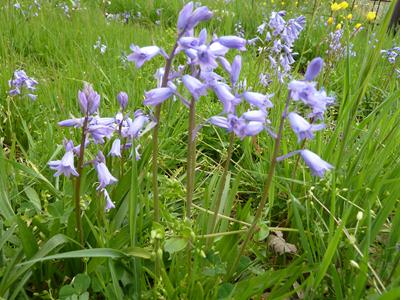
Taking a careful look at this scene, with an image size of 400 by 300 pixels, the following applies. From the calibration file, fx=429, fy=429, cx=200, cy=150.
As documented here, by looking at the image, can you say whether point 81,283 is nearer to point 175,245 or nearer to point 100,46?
point 175,245

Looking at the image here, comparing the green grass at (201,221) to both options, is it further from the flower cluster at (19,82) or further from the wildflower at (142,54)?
the wildflower at (142,54)

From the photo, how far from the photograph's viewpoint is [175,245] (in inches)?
52.4

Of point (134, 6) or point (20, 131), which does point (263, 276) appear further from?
point (134, 6)

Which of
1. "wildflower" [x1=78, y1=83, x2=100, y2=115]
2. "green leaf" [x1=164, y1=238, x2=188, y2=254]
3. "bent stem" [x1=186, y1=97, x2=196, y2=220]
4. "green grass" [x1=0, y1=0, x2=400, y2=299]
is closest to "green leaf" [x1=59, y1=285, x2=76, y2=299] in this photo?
"green grass" [x1=0, y1=0, x2=400, y2=299]

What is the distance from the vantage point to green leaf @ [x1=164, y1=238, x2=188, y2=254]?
132cm

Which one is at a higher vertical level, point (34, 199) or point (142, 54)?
point (142, 54)

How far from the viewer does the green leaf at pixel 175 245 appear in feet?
4.32

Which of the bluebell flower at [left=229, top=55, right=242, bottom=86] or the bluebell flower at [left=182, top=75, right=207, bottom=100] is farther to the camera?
the bluebell flower at [left=229, top=55, right=242, bottom=86]

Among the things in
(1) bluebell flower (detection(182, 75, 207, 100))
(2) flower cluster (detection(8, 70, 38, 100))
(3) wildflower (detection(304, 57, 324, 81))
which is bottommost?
(2) flower cluster (detection(8, 70, 38, 100))

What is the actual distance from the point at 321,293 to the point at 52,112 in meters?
1.99

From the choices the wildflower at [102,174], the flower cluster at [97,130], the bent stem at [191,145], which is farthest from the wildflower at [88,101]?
the bent stem at [191,145]

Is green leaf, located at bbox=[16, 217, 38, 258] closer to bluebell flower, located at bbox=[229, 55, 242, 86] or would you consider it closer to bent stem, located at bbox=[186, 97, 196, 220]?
bent stem, located at bbox=[186, 97, 196, 220]

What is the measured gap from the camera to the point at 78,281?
137 cm

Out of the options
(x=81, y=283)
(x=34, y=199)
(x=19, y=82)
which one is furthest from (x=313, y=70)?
(x=19, y=82)
